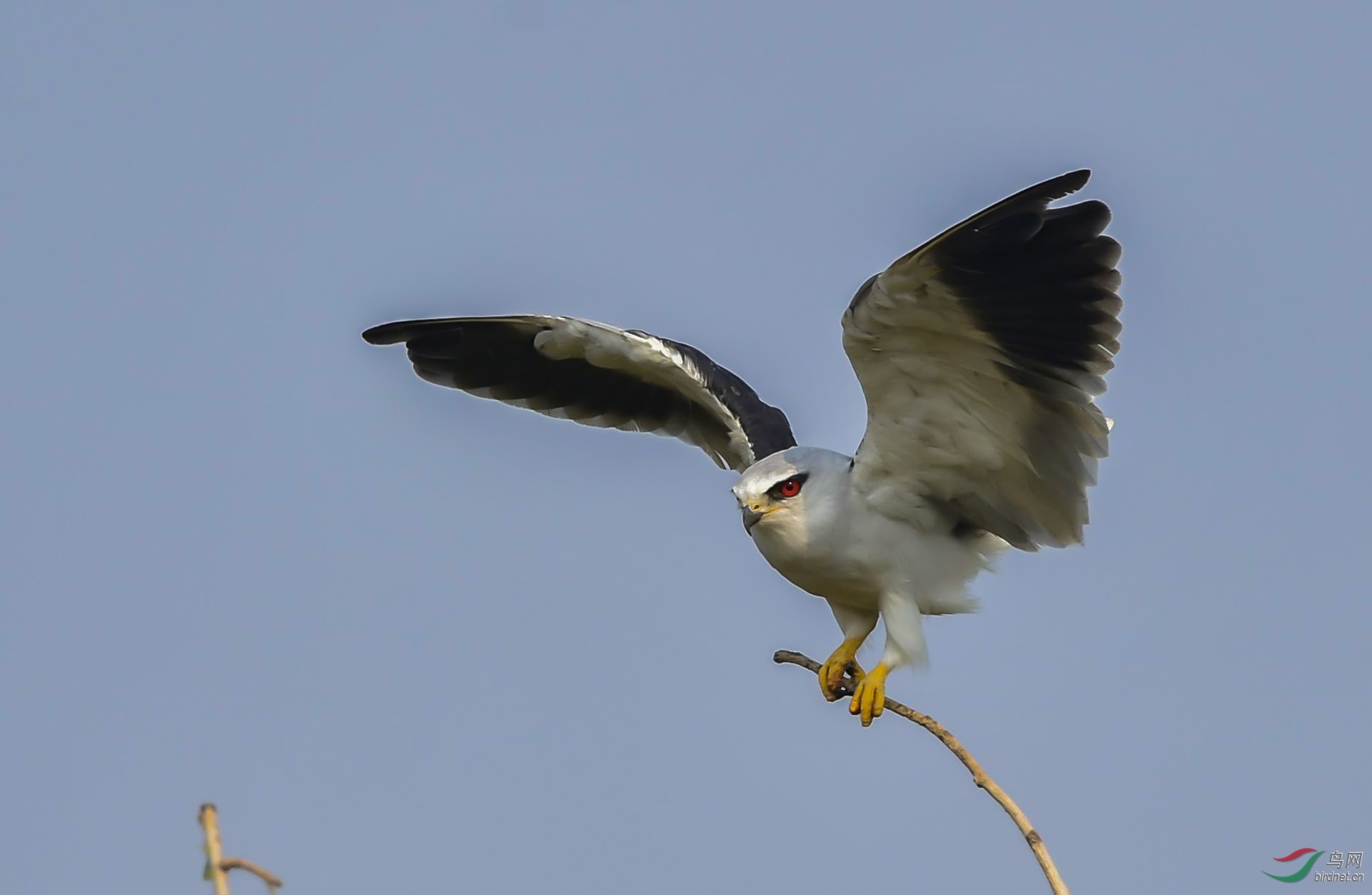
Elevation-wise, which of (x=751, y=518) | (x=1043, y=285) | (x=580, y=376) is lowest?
(x=751, y=518)

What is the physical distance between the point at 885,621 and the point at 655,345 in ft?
7.05

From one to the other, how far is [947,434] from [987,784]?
3.00m

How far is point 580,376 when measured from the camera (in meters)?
9.04

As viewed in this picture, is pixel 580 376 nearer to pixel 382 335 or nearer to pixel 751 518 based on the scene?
pixel 382 335

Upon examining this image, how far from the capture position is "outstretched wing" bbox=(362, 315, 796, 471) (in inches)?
328

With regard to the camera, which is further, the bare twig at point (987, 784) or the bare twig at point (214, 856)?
the bare twig at point (987, 784)

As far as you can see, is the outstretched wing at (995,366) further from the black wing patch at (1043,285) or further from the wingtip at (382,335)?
the wingtip at (382,335)

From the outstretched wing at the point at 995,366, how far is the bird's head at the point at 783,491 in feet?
0.78

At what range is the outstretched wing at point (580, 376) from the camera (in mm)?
8344

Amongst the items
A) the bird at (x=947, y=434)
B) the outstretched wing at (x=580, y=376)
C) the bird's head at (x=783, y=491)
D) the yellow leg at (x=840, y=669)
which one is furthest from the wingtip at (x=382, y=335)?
the yellow leg at (x=840, y=669)

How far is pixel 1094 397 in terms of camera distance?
6.32m

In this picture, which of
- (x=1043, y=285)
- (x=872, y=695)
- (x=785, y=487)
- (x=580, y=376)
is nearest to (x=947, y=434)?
(x=785, y=487)

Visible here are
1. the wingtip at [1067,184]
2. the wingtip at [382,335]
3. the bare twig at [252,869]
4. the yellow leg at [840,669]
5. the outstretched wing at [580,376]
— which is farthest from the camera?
the wingtip at [382,335]

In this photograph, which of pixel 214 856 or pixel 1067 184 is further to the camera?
pixel 1067 184
